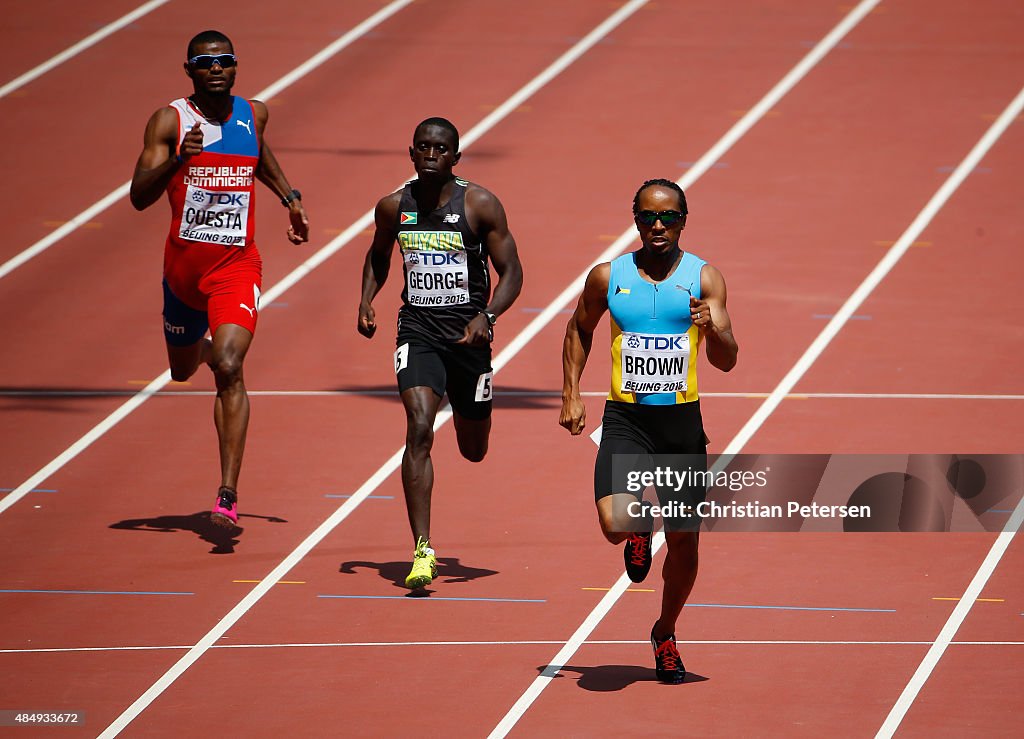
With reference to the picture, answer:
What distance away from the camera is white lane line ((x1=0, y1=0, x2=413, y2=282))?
52.7ft

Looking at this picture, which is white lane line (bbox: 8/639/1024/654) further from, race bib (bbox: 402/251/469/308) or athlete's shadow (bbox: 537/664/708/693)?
race bib (bbox: 402/251/469/308)

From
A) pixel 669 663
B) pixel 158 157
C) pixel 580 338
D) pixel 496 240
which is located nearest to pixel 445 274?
pixel 496 240

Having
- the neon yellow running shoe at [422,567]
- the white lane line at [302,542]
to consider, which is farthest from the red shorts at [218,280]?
the neon yellow running shoe at [422,567]

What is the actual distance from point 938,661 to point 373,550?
10.7 feet

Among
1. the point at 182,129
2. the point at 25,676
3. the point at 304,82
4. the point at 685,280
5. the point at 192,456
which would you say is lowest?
the point at 25,676

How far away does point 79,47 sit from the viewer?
21359mm

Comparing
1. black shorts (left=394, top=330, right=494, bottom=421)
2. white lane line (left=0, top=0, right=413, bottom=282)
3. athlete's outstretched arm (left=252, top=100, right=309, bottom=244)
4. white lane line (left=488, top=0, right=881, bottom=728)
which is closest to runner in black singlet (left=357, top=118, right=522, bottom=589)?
black shorts (left=394, top=330, right=494, bottom=421)


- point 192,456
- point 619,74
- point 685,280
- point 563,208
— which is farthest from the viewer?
point 619,74

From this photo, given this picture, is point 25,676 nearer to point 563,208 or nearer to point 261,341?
point 261,341

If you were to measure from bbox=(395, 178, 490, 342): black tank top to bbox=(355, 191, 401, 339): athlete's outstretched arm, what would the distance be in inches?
2.3

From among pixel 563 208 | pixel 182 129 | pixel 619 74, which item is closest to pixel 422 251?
pixel 182 129

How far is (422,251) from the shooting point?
376 inches

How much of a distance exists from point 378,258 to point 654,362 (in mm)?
2399

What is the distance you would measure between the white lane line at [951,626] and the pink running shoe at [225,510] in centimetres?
362
